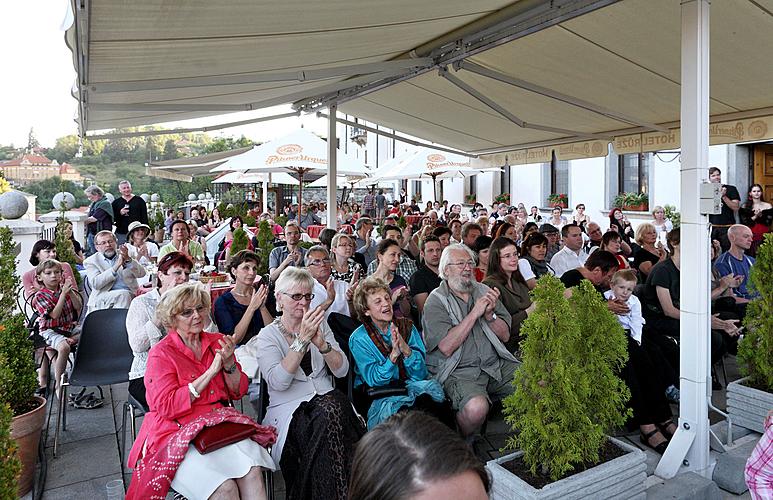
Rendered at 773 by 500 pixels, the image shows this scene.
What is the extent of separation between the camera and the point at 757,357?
3.96 m

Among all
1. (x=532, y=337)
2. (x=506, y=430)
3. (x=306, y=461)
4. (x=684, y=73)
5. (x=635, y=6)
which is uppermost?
(x=635, y=6)

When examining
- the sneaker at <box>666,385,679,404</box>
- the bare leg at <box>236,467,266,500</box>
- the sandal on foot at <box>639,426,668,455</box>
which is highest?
the bare leg at <box>236,467,266,500</box>

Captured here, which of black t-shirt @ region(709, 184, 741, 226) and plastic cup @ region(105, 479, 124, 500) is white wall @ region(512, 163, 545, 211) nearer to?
black t-shirt @ region(709, 184, 741, 226)

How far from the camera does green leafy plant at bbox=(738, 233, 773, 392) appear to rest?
3857mm

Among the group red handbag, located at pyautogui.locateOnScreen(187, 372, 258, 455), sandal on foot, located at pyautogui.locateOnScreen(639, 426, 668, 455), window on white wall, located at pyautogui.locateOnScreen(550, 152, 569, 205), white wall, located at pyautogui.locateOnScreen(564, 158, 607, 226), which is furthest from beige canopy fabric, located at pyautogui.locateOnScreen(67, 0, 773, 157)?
window on white wall, located at pyautogui.locateOnScreen(550, 152, 569, 205)

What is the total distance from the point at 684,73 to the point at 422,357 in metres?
2.29

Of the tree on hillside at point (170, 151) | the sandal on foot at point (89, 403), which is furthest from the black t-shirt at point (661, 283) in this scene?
the tree on hillside at point (170, 151)

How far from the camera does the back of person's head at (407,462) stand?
98 centimetres

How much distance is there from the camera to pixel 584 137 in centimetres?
848

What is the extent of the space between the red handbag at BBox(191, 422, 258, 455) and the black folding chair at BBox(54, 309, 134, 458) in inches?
71.7

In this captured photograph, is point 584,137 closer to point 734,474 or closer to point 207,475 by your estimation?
point 734,474

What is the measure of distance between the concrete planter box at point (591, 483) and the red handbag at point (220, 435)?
1.17 m

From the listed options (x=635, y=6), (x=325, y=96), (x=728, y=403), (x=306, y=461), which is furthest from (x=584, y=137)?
(x=306, y=461)

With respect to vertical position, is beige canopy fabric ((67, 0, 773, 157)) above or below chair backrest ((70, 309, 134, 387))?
above
